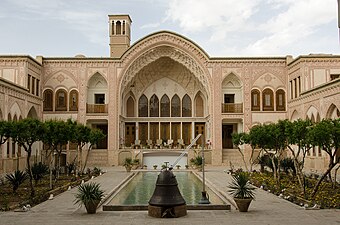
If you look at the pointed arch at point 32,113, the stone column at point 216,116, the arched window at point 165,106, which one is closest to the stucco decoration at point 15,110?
the pointed arch at point 32,113

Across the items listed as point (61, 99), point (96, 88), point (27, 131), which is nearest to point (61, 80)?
point (61, 99)

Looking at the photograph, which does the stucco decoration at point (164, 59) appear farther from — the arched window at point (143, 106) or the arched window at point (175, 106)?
the arched window at point (175, 106)

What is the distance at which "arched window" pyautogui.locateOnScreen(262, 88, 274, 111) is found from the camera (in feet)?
115

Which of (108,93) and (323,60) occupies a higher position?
(323,60)

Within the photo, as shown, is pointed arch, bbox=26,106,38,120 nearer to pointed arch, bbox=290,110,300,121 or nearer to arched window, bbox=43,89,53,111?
arched window, bbox=43,89,53,111

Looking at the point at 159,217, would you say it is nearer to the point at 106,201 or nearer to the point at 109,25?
the point at 106,201

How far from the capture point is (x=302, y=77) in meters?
31.9

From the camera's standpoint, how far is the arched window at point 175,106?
1542 inches

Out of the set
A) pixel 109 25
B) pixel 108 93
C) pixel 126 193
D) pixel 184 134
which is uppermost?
pixel 109 25

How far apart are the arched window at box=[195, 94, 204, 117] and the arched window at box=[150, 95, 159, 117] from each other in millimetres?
3717

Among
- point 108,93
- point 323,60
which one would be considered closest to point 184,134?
point 108,93

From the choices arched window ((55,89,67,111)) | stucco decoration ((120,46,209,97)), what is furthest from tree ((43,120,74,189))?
stucco decoration ((120,46,209,97))

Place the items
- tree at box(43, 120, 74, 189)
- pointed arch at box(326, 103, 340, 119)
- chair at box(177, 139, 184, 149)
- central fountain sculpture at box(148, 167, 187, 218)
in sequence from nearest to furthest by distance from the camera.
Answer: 1. central fountain sculpture at box(148, 167, 187, 218)
2. tree at box(43, 120, 74, 189)
3. pointed arch at box(326, 103, 340, 119)
4. chair at box(177, 139, 184, 149)

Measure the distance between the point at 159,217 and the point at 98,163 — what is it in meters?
24.4
